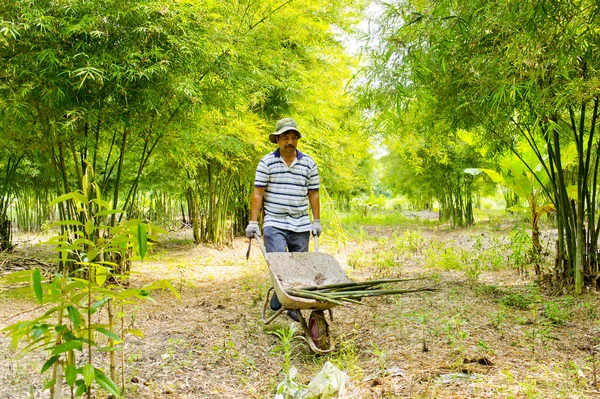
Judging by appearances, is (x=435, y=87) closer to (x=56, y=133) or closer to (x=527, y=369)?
(x=527, y=369)

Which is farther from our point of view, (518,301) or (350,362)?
(518,301)

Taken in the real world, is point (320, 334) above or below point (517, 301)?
above

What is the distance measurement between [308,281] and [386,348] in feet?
2.14

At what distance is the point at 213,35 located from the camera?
4066mm

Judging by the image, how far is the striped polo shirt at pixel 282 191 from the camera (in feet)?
11.9

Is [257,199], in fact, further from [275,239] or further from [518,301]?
[518,301]

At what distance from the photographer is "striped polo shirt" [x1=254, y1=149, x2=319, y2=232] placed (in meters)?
3.62

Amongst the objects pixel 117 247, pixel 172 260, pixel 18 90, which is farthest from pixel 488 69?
pixel 172 260

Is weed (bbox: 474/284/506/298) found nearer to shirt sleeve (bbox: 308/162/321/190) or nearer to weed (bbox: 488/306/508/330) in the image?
weed (bbox: 488/306/508/330)

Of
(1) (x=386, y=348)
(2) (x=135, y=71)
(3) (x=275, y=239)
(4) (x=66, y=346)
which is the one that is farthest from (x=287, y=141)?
(4) (x=66, y=346)

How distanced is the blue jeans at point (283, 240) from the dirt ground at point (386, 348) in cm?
63

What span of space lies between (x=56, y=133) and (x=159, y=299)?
1.97 meters

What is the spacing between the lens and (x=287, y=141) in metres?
3.58

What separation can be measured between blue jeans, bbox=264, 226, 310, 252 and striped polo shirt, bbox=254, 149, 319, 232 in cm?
5
